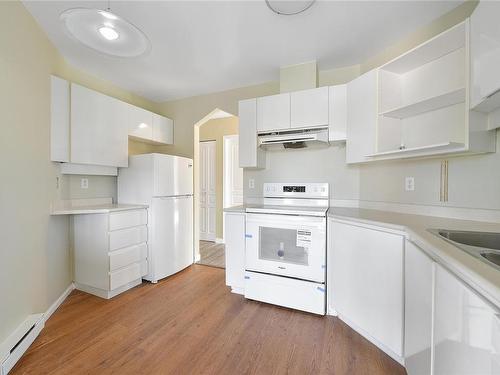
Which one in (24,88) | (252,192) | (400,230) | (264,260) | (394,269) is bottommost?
(264,260)

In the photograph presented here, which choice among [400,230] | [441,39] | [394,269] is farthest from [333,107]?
[394,269]

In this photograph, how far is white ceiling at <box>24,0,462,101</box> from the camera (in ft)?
5.50

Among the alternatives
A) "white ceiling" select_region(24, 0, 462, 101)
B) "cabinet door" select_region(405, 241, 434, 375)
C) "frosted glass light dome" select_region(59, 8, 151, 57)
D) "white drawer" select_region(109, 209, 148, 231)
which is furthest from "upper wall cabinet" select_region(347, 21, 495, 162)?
"white drawer" select_region(109, 209, 148, 231)

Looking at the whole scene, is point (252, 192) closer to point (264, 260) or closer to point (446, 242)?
point (264, 260)

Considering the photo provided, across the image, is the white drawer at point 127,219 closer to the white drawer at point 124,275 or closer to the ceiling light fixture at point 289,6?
the white drawer at point 124,275

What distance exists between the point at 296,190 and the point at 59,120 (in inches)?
97.8

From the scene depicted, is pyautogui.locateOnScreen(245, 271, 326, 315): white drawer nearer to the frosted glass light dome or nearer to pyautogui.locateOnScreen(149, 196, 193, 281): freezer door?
pyautogui.locateOnScreen(149, 196, 193, 281): freezer door

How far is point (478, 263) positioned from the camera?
70 centimetres

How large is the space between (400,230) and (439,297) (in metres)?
0.52

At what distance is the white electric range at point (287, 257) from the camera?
77.4 inches

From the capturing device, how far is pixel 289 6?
1.59 m

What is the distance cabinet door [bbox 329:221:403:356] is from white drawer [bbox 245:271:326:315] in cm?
15

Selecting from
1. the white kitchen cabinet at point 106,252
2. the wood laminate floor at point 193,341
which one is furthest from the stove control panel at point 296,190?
the white kitchen cabinet at point 106,252

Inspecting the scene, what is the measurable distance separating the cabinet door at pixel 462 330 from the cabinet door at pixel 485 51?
0.91 m
